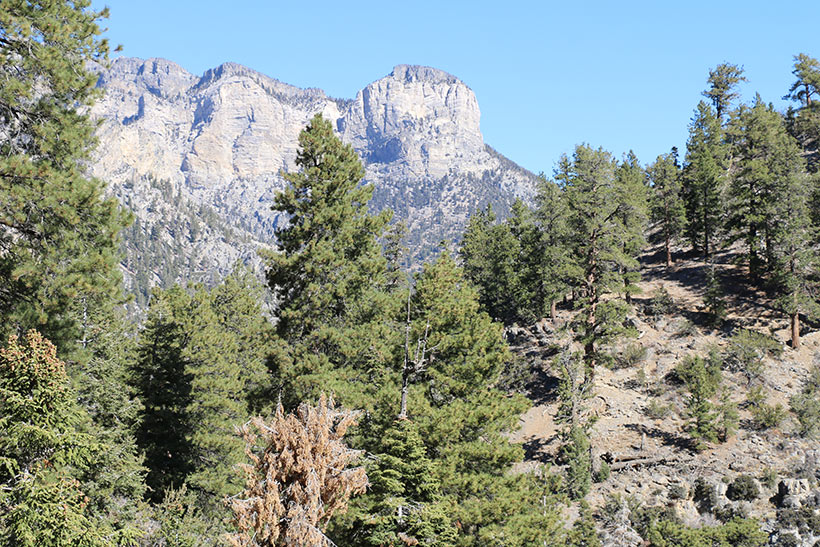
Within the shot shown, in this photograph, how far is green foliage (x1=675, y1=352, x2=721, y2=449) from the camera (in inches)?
1158

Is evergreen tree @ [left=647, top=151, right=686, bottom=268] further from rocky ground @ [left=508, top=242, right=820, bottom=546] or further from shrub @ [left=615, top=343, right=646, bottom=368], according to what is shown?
Answer: shrub @ [left=615, top=343, right=646, bottom=368]

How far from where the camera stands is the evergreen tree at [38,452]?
9.27m

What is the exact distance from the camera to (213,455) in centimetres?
2814

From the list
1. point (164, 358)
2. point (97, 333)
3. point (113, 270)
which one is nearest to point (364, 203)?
point (113, 270)

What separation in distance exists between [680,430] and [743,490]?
18.7ft

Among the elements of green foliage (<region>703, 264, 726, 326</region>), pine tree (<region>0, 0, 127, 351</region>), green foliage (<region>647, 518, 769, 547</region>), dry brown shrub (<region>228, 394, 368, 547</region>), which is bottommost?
green foliage (<region>647, 518, 769, 547</region>)

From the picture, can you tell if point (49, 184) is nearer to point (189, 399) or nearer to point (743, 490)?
point (189, 399)

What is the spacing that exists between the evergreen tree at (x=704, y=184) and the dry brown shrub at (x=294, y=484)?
4430cm

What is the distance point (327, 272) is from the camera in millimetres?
19094

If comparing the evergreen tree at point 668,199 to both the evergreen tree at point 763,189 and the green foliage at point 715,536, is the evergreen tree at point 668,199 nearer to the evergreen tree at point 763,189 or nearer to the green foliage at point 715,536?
the evergreen tree at point 763,189

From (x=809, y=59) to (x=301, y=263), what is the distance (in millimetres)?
73179

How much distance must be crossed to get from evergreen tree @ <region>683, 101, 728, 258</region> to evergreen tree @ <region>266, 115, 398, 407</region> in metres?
36.1

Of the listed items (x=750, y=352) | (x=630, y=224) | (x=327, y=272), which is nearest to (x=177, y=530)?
(x=327, y=272)

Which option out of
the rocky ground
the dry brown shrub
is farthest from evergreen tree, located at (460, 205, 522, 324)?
the dry brown shrub
